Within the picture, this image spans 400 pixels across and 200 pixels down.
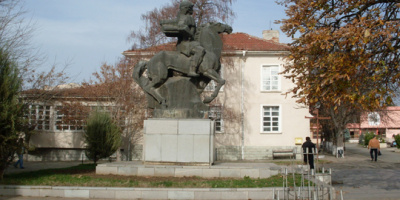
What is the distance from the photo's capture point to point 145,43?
26219 millimetres

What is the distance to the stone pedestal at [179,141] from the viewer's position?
11.6 meters

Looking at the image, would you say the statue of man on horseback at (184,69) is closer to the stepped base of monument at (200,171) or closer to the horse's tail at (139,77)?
the horse's tail at (139,77)

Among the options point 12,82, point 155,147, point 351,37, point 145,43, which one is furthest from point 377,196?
point 145,43

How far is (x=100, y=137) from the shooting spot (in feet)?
61.7

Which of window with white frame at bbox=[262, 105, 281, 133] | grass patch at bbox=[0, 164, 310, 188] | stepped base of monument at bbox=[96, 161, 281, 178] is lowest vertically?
grass patch at bbox=[0, 164, 310, 188]

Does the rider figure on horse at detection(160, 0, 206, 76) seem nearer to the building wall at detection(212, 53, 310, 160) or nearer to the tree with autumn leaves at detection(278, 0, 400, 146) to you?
the tree with autumn leaves at detection(278, 0, 400, 146)

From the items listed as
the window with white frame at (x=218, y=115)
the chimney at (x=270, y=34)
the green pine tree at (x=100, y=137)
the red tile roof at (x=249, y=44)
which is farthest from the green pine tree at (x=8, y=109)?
the chimney at (x=270, y=34)

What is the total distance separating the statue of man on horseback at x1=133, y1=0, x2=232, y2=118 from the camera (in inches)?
484

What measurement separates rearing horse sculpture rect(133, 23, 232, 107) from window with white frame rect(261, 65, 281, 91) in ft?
55.7

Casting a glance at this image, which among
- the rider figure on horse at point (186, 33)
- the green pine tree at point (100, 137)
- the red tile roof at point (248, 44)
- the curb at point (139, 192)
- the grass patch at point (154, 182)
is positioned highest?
the red tile roof at point (248, 44)

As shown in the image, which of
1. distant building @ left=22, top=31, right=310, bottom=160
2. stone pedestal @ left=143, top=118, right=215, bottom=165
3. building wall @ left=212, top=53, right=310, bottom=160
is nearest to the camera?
stone pedestal @ left=143, top=118, right=215, bottom=165

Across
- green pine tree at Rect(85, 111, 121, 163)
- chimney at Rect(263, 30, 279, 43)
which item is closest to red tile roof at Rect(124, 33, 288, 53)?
chimney at Rect(263, 30, 279, 43)

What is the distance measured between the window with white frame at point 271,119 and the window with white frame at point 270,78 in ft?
4.53

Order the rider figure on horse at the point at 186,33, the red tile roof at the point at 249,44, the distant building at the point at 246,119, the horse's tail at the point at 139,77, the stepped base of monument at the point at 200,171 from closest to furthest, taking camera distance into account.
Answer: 1. the stepped base of monument at the point at 200,171
2. the rider figure on horse at the point at 186,33
3. the horse's tail at the point at 139,77
4. the distant building at the point at 246,119
5. the red tile roof at the point at 249,44
